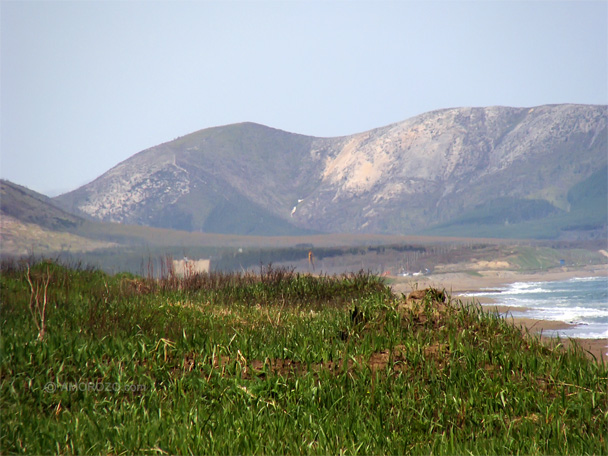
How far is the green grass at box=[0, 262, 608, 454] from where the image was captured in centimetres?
818

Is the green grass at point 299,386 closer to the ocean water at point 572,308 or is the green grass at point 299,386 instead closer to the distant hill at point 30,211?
the ocean water at point 572,308

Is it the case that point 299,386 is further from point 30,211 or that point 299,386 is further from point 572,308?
point 30,211

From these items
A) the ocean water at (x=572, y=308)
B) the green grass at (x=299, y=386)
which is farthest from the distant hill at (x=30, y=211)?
the green grass at (x=299, y=386)

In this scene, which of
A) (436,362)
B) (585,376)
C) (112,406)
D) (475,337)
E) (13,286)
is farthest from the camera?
(13,286)

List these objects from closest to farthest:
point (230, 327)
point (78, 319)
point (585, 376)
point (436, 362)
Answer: point (585, 376)
point (436, 362)
point (78, 319)
point (230, 327)

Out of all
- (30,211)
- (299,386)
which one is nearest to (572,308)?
(299,386)

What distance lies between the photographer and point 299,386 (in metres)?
9.74

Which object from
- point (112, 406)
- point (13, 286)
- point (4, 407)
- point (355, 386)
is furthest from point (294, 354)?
point (13, 286)

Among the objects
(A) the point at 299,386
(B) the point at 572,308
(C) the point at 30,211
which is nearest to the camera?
(A) the point at 299,386

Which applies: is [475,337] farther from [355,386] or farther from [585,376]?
[355,386]

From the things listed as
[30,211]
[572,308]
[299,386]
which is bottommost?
[572,308]

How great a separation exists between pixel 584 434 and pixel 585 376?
181 cm

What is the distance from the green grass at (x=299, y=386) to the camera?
26.8 ft

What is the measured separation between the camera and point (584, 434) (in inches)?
329
